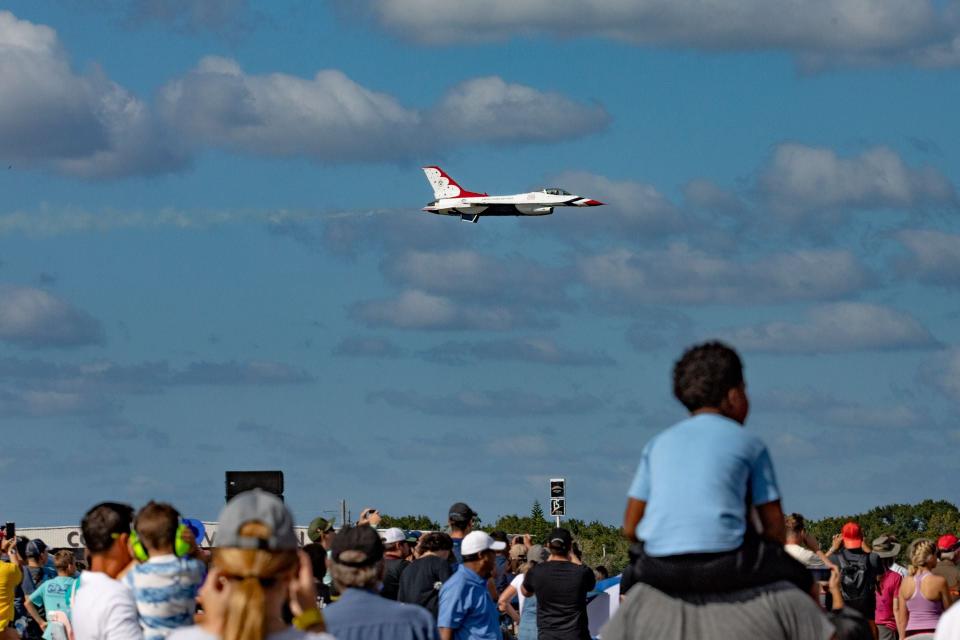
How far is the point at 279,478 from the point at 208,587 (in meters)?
13.6

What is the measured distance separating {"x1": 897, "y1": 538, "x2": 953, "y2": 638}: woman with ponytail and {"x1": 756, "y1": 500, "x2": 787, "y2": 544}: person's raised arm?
331 inches

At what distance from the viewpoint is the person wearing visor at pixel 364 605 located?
21.1ft

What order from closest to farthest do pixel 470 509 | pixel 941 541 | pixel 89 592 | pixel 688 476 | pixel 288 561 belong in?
pixel 288 561 → pixel 688 476 → pixel 89 592 → pixel 470 509 → pixel 941 541

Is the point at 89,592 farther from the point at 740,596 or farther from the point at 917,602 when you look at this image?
the point at 917,602

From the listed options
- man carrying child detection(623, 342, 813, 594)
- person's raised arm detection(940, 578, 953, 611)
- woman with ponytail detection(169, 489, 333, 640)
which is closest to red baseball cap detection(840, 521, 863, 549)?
person's raised arm detection(940, 578, 953, 611)

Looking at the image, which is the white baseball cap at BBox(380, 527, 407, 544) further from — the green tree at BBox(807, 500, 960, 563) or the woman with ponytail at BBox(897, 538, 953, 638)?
the green tree at BBox(807, 500, 960, 563)

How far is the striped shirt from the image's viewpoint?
23.2 feet

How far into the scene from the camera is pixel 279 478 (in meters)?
18.0

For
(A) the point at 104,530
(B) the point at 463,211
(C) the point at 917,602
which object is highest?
(B) the point at 463,211

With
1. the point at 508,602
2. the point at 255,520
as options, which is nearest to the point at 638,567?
the point at 255,520

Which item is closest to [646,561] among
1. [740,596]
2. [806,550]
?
[740,596]

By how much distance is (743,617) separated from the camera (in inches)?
212

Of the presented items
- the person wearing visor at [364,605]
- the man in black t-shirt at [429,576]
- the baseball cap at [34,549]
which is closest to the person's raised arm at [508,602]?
the man in black t-shirt at [429,576]

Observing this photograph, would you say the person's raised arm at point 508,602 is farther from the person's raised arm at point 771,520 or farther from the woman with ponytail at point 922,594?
the person's raised arm at point 771,520
